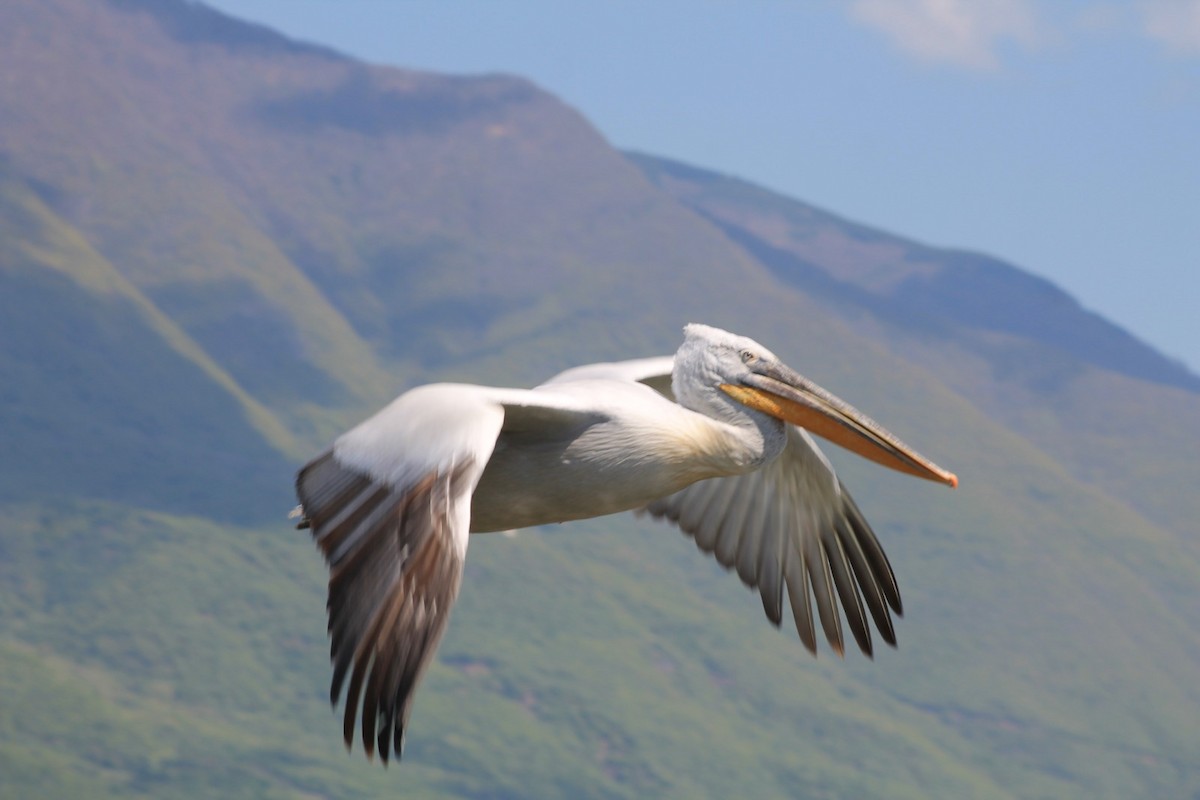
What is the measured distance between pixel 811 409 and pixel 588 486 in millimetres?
1159

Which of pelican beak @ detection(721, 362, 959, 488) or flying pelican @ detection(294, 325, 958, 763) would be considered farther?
pelican beak @ detection(721, 362, 959, 488)

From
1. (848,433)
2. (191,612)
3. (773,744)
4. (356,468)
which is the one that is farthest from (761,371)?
(773,744)

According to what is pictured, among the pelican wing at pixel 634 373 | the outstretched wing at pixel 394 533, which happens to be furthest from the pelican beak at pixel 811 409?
the outstretched wing at pixel 394 533

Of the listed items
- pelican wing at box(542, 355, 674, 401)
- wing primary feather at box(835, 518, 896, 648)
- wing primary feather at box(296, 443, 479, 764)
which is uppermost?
pelican wing at box(542, 355, 674, 401)

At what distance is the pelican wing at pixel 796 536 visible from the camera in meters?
10.2

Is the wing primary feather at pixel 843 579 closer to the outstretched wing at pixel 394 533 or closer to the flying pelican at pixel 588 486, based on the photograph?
the flying pelican at pixel 588 486

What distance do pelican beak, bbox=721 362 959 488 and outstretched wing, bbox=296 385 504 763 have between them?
1.45 metres

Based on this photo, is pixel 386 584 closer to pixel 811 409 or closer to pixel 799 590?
pixel 811 409

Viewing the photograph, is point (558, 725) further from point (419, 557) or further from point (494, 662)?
point (419, 557)

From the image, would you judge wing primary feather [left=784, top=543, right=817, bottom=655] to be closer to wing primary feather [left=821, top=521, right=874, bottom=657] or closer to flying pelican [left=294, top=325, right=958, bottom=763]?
flying pelican [left=294, top=325, right=958, bottom=763]

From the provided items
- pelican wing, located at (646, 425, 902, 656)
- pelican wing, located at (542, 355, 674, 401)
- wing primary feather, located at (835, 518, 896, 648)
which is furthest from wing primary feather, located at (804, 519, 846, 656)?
pelican wing, located at (542, 355, 674, 401)

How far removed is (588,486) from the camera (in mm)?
8016

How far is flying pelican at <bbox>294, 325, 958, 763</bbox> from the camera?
666 centimetres

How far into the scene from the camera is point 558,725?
186m
